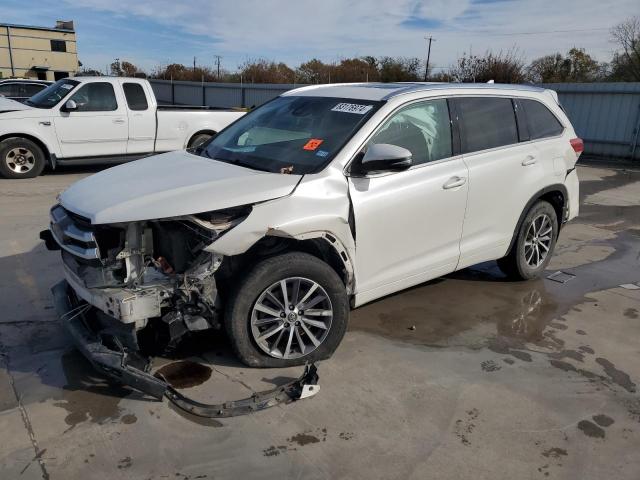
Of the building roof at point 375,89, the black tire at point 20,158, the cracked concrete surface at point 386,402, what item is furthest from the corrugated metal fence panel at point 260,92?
the cracked concrete surface at point 386,402

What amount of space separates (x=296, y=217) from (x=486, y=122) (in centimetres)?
228

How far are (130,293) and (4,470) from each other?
1.07 meters

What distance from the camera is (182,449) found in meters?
2.89

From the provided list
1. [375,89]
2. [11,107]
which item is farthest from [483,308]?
[11,107]

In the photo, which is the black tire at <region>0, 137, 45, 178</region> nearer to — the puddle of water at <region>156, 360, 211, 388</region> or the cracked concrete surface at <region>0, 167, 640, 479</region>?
the cracked concrete surface at <region>0, 167, 640, 479</region>

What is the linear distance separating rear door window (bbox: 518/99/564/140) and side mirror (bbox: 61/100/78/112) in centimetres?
797

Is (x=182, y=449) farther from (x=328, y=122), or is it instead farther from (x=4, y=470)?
(x=328, y=122)

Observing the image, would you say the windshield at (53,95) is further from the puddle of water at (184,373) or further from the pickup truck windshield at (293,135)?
the puddle of water at (184,373)

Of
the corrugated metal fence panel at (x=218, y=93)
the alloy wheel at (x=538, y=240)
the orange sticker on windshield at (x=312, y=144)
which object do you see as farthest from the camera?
the corrugated metal fence panel at (x=218, y=93)

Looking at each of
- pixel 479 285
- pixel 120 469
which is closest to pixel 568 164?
pixel 479 285

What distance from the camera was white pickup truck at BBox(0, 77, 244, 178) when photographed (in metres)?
9.74

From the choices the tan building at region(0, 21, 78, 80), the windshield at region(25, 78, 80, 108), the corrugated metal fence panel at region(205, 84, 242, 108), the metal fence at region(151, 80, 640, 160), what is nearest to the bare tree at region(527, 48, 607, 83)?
the metal fence at region(151, 80, 640, 160)

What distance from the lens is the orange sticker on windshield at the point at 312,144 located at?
3.94 m

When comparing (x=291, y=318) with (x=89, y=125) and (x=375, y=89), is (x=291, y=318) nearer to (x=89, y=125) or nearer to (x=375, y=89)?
(x=375, y=89)
